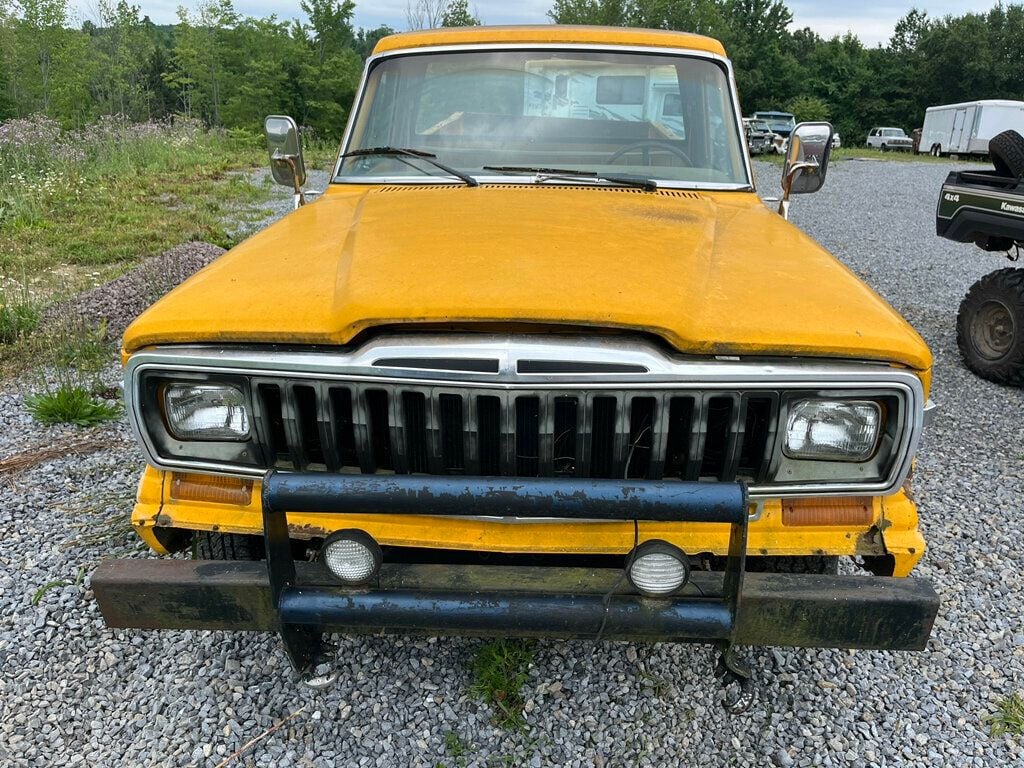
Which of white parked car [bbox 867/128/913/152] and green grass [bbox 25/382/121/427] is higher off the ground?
green grass [bbox 25/382/121/427]

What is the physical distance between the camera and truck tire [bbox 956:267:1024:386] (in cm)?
511

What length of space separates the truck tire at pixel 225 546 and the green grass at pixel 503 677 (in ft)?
2.68

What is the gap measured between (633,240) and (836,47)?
63.7m

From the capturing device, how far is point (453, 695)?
96.7 inches

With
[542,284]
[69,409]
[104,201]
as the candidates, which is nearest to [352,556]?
[542,284]

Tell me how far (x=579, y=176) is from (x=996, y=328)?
387 centimetres

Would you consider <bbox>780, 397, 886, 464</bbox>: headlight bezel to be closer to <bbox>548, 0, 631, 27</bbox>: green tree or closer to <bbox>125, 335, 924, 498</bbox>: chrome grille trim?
<bbox>125, 335, 924, 498</bbox>: chrome grille trim

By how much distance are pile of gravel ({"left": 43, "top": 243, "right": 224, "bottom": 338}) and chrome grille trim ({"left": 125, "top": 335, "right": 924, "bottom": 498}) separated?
4.20 meters

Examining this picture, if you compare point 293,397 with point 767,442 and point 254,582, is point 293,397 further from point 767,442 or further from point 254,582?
point 767,442

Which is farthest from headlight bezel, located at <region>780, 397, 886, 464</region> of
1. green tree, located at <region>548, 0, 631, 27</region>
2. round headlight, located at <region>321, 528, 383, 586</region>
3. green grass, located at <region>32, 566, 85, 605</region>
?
green tree, located at <region>548, 0, 631, 27</region>

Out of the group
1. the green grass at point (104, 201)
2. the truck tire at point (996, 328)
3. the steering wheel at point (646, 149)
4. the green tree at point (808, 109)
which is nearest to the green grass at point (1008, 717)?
the steering wheel at point (646, 149)

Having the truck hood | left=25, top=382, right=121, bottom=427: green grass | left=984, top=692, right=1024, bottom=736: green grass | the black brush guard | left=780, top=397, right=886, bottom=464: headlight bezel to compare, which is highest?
the truck hood

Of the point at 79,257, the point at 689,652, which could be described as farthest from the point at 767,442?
the point at 79,257

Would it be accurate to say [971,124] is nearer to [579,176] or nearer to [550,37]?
[550,37]
